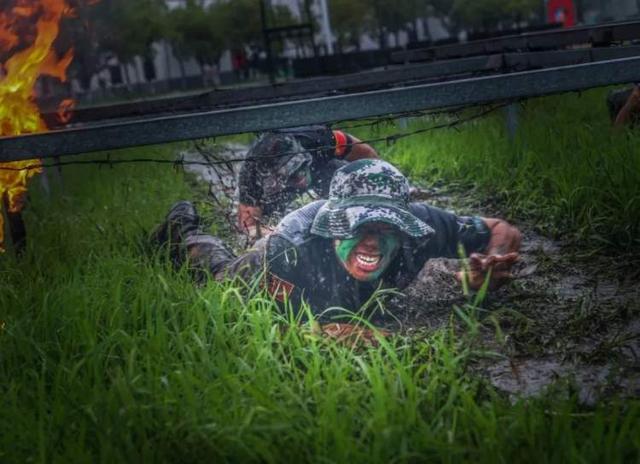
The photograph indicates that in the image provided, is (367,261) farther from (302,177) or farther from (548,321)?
(548,321)

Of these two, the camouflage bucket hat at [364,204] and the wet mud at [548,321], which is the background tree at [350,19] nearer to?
the wet mud at [548,321]

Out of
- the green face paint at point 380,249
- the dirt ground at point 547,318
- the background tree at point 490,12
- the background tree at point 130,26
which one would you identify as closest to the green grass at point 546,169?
the dirt ground at point 547,318


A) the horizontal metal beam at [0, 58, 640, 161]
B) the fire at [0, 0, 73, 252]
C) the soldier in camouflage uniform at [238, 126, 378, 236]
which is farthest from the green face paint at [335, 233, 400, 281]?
the fire at [0, 0, 73, 252]

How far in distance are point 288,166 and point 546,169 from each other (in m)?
1.81

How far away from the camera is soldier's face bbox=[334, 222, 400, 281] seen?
3459mm

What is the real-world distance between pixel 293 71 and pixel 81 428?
17.8 m

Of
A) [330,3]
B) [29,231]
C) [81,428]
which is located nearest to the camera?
[81,428]

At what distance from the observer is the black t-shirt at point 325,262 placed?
3512mm

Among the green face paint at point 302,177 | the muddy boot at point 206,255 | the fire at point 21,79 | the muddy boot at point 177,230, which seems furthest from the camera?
the fire at point 21,79

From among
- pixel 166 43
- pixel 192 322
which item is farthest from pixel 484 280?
pixel 166 43

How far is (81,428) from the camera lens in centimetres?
290

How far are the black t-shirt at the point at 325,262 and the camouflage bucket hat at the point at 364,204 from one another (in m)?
0.04

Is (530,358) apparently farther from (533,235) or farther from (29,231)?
(29,231)

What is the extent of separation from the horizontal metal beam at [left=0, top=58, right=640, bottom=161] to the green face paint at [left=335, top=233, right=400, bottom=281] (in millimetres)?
501
